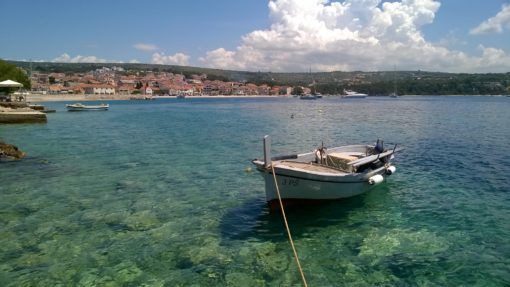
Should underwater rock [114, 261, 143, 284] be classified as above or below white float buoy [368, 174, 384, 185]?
below

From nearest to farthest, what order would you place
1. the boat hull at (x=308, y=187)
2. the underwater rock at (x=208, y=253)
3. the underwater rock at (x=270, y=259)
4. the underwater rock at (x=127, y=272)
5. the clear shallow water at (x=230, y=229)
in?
the underwater rock at (x=127, y=272), the clear shallow water at (x=230, y=229), the underwater rock at (x=270, y=259), the underwater rock at (x=208, y=253), the boat hull at (x=308, y=187)

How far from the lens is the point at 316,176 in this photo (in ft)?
42.7

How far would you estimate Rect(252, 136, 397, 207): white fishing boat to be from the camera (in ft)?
42.0

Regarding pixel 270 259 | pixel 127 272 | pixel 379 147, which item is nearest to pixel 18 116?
pixel 379 147

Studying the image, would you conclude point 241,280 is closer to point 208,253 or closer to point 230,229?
point 208,253

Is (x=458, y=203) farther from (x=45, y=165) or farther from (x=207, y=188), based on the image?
(x=45, y=165)

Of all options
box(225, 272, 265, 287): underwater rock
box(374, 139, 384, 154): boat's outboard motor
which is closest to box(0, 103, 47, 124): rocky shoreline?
box(374, 139, 384, 154): boat's outboard motor

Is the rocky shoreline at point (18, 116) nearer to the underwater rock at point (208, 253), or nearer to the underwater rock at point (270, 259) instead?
the underwater rock at point (208, 253)

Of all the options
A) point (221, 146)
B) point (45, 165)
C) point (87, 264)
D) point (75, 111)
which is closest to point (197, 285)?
point (87, 264)

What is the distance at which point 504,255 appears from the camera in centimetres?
1044

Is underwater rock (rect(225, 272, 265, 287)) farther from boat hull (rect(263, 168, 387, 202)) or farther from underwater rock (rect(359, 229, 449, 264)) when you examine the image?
boat hull (rect(263, 168, 387, 202))

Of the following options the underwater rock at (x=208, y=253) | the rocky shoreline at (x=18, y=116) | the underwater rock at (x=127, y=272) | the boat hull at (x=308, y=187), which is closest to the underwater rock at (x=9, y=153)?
the underwater rock at (x=127, y=272)

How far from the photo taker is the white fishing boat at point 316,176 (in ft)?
42.0

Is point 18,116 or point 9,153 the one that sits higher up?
point 18,116
